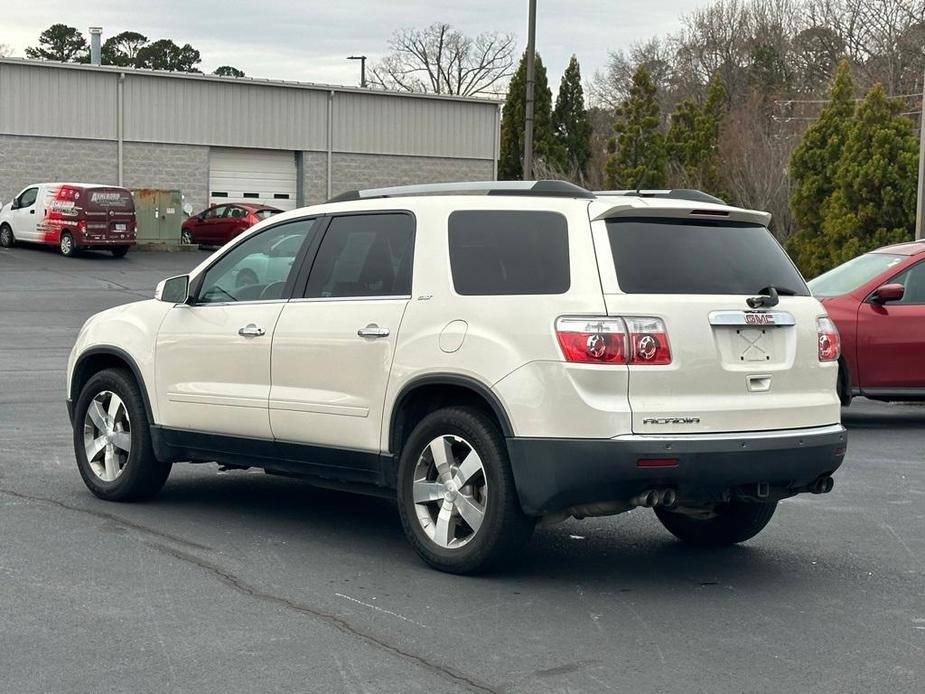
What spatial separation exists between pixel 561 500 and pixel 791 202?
2834 cm

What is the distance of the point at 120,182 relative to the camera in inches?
1923

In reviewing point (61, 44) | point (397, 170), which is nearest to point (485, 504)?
point (397, 170)

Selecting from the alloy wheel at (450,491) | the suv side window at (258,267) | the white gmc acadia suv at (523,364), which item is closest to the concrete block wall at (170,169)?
the suv side window at (258,267)

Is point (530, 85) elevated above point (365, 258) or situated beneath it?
elevated above

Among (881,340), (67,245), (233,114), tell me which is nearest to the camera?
(881,340)

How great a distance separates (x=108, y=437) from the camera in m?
8.67

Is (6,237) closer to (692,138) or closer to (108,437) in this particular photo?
(692,138)

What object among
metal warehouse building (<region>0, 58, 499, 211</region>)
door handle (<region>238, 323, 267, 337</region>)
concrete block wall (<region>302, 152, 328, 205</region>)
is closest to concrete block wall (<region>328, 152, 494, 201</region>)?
metal warehouse building (<region>0, 58, 499, 211</region>)

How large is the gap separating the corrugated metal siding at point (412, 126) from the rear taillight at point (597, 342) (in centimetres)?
4759

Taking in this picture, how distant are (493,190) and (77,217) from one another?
34.2m

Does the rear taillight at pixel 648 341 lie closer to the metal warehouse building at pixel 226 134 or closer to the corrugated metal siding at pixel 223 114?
the metal warehouse building at pixel 226 134

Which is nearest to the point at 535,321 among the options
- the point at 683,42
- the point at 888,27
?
the point at 888,27

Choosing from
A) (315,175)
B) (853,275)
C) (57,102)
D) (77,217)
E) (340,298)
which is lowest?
(77,217)

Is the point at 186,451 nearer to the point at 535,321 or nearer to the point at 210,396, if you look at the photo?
the point at 210,396
